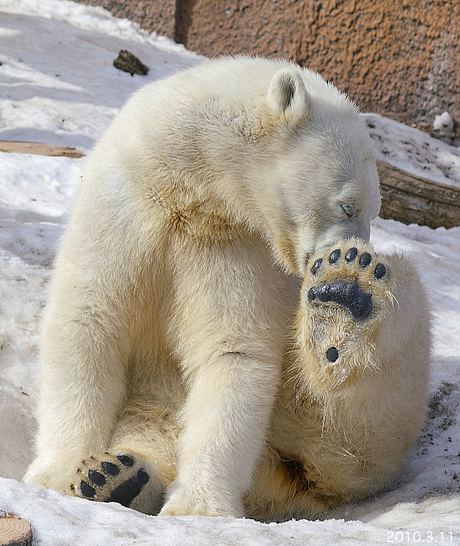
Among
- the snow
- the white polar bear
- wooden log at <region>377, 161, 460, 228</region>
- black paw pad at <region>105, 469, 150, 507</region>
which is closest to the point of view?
the snow

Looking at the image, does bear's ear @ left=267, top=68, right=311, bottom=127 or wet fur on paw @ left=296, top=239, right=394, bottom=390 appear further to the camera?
bear's ear @ left=267, top=68, right=311, bottom=127

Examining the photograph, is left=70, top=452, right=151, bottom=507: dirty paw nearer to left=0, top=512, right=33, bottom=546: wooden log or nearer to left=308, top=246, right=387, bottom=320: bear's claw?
left=0, top=512, right=33, bottom=546: wooden log

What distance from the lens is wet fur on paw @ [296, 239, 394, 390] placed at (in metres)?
2.31

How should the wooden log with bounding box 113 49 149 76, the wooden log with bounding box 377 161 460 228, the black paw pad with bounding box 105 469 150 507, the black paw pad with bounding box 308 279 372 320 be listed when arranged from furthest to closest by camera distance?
the wooden log with bounding box 113 49 149 76
the wooden log with bounding box 377 161 460 228
the black paw pad with bounding box 105 469 150 507
the black paw pad with bounding box 308 279 372 320

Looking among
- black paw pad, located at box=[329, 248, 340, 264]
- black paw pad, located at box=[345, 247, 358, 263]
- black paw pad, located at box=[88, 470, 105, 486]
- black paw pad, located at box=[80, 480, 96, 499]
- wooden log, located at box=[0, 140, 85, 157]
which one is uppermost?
black paw pad, located at box=[345, 247, 358, 263]

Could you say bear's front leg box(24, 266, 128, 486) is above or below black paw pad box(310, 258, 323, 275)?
below

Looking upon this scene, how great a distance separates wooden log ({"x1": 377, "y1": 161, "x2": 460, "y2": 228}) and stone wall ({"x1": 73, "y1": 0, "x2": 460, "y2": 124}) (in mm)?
2874

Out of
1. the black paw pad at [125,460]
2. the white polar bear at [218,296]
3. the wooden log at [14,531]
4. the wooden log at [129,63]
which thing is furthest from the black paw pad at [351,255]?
the wooden log at [129,63]

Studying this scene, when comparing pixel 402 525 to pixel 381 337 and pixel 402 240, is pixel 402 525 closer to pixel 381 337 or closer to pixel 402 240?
pixel 381 337

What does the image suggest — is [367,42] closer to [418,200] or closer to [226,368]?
[418,200]

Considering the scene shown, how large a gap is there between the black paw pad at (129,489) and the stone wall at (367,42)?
760 cm

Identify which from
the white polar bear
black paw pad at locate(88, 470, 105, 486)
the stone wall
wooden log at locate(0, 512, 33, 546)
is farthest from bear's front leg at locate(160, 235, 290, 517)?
the stone wall

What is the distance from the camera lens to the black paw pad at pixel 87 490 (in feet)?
7.75

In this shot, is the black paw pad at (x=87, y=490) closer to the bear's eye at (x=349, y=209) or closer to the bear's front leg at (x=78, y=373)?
the bear's front leg at (x=78, y=373)
